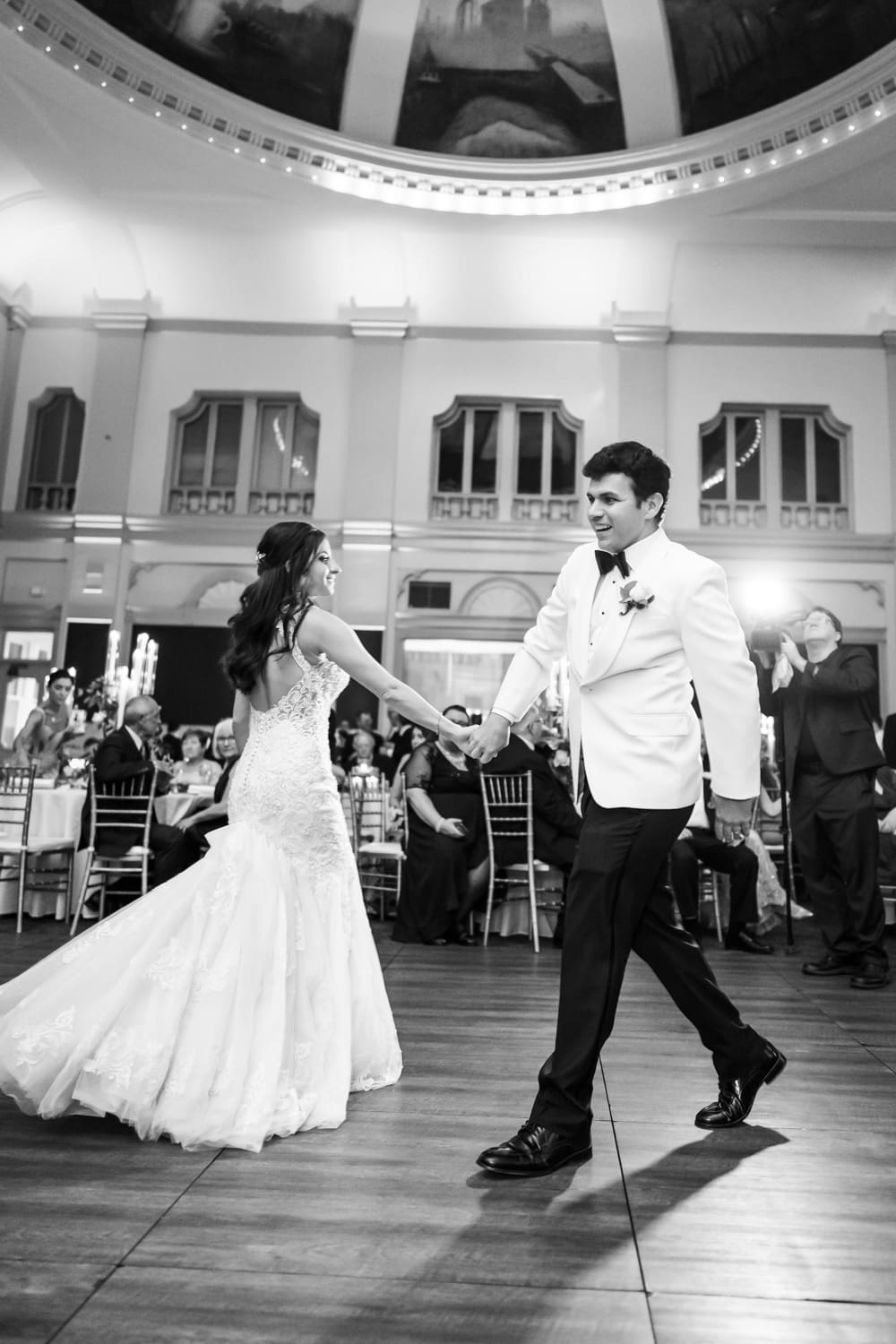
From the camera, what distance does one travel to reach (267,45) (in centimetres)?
1208

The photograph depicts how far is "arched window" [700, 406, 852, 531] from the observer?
13406 millimetres

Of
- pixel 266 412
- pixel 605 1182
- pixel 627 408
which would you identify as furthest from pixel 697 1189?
pixel 266 412

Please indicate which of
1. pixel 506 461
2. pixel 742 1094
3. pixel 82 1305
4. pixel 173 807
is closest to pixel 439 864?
pixel 173 807

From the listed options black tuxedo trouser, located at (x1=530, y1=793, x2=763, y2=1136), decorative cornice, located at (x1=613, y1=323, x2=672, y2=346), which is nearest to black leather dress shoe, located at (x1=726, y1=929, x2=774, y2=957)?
black tuxedo trouser, located at (x1=530, y1=793, x2=763, y2=1136)

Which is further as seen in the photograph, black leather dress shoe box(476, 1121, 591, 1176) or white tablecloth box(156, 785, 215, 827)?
white tablecloth box(156, 785, 215, 827)

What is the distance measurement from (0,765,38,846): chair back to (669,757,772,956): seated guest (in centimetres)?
417

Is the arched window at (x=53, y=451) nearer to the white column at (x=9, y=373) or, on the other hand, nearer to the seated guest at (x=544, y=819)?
the white column at (x=9, y=373)

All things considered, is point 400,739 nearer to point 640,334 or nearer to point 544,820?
point 544,820

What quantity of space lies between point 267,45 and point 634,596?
12.6 meters

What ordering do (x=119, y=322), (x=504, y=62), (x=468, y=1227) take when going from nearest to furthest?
1. (x=468, y=1227)
2. (x=504, y=62)
3. (x=119, y=322)

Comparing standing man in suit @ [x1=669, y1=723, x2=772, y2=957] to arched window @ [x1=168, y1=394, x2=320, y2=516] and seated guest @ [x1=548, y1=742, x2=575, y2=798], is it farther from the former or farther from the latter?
arched window @ [x1=168, y1=394, x2=320, y2=516]

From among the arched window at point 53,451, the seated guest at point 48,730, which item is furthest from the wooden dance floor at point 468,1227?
the arched window at point 53,451

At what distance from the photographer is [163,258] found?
13.4 meters

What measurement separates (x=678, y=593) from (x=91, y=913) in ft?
18.5
